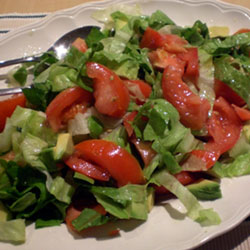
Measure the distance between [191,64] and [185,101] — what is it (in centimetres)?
26

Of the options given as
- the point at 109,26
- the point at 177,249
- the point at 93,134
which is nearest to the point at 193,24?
the point at 109,26

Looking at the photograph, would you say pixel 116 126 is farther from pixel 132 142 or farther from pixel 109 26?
pixel 109 26

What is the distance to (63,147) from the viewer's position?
1.43 m

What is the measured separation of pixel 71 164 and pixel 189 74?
788 mm

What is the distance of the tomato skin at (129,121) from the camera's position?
1.53m

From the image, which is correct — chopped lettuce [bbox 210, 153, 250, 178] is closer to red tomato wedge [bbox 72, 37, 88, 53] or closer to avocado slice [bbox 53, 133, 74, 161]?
avocado slice [bbox 53, 133, 74, 161]

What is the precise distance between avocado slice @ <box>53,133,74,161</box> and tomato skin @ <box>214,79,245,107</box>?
828mm

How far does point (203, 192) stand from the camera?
1.39 metres

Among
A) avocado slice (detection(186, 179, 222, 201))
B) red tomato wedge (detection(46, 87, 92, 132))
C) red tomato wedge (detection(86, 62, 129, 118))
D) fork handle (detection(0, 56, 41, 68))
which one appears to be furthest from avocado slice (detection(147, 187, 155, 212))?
fork handle (detection(0, 56, 41, 68))

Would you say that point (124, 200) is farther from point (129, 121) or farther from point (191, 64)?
point (191, 64)

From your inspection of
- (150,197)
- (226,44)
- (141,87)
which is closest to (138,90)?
(141,87)

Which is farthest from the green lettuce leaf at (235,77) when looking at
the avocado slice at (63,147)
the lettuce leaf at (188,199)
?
the avocado slice at (63,147)

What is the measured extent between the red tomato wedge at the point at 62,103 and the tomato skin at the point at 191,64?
21.2 inches

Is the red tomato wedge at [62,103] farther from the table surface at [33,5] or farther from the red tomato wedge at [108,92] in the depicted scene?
the table surface at [33,5]
